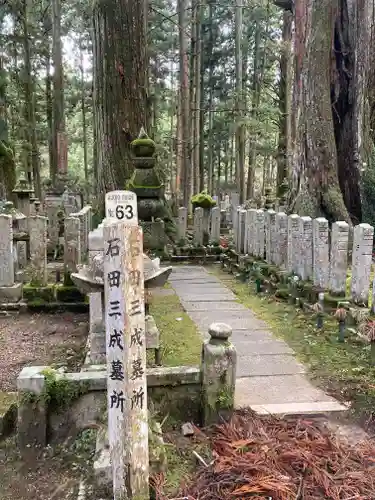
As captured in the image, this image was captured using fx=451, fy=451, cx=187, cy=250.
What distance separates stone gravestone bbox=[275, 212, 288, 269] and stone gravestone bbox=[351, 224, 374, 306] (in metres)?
1.86

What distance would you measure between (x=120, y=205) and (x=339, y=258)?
3738 millimetres

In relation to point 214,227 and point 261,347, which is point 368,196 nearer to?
point 214,227

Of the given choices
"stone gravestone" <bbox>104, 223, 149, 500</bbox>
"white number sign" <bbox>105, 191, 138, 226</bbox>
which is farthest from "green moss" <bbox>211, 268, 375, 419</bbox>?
"white number sign" <bbox>105, 191, 138, 226</bbox>

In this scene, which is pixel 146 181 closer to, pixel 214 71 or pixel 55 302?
pixel 55 302

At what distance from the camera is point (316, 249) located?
566cm

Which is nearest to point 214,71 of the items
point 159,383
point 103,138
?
point 103,138

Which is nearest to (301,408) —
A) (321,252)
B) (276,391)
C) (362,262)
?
(276,391)

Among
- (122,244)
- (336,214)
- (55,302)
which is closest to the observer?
(122,244)

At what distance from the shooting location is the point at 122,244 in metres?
2.15

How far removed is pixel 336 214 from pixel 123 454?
6.57 m

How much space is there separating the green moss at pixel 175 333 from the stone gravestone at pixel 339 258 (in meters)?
1.71

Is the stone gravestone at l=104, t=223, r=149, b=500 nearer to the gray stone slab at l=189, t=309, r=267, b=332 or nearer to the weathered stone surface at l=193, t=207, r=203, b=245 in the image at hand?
the gray stone slab at l=189, t=309, r=267, b=332

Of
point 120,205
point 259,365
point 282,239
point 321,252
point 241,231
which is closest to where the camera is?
point 120,205

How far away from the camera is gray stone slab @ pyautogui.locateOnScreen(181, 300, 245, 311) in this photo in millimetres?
6348
